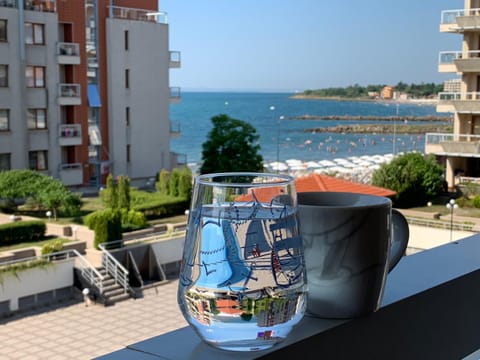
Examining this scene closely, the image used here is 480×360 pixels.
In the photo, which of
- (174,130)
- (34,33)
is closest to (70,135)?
(34,33)

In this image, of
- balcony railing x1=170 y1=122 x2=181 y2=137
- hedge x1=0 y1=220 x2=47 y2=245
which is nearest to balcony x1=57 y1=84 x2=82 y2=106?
balcony railing x1=170 y1=122 x2=181 y2=137

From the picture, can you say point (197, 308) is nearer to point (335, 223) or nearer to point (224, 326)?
point (224, 326)

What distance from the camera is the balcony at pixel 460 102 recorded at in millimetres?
14836

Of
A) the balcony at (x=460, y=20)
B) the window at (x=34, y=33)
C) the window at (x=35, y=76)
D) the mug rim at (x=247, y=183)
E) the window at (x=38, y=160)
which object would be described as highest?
the balcony at (x=460, y=20)

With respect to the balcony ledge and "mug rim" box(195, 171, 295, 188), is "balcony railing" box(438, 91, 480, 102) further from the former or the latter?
"mug rim" box(195, 171, 295, 188)

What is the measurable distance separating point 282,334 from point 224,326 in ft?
0.18

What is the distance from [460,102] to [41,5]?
9.21 m

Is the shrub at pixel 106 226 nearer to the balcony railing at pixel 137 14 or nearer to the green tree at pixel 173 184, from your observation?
the green tree at pixel 173 184

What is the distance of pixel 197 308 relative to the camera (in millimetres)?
586

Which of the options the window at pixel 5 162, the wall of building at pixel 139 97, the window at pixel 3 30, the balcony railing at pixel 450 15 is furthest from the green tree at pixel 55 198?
the balcony railing at pixel 450 15

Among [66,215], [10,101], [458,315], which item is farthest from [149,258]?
[458,315]

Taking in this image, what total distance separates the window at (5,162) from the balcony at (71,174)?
116cm

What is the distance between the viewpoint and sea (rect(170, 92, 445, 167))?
4375 centimetres

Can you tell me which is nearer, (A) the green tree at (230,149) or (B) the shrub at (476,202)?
(B) the shrub at (476,202)
